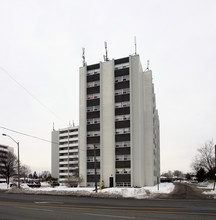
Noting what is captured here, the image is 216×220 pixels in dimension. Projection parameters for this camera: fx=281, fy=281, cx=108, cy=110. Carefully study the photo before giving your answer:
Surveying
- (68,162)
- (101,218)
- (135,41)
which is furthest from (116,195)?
(68,162)

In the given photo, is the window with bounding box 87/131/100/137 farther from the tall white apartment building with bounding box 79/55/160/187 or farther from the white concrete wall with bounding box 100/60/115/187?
the white concrete wall with bounding box 100/60/115/187

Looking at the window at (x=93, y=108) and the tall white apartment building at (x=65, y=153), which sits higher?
the window at (x=93, y=108)

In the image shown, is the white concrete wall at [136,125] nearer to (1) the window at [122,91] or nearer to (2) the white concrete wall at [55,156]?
(1) the window at [122,91]

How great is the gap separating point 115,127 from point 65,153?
89.4m

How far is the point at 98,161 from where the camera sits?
2395 inches

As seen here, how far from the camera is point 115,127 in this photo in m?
60.2

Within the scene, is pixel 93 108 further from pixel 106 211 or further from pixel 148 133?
pixel 106 211

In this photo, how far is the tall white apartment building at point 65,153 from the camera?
13986cm

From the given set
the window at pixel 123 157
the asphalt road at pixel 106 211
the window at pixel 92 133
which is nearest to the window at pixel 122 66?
the window at pixel 92 133

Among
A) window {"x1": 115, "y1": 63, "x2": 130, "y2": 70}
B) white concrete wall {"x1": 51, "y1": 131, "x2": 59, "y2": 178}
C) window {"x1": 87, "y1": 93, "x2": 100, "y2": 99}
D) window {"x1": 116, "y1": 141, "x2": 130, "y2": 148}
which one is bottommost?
white concrete wall {"x1": 51, "y1": 131, "x2": 59, "y2": 178}

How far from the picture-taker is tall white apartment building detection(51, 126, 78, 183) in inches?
5506

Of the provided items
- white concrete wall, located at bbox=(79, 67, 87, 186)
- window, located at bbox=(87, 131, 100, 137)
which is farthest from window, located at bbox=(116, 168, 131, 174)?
window, located at bbox=(87, 131, 100, 137)

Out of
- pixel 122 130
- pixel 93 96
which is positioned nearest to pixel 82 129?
pixel 93 96

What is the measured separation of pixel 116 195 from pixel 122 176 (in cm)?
2949
